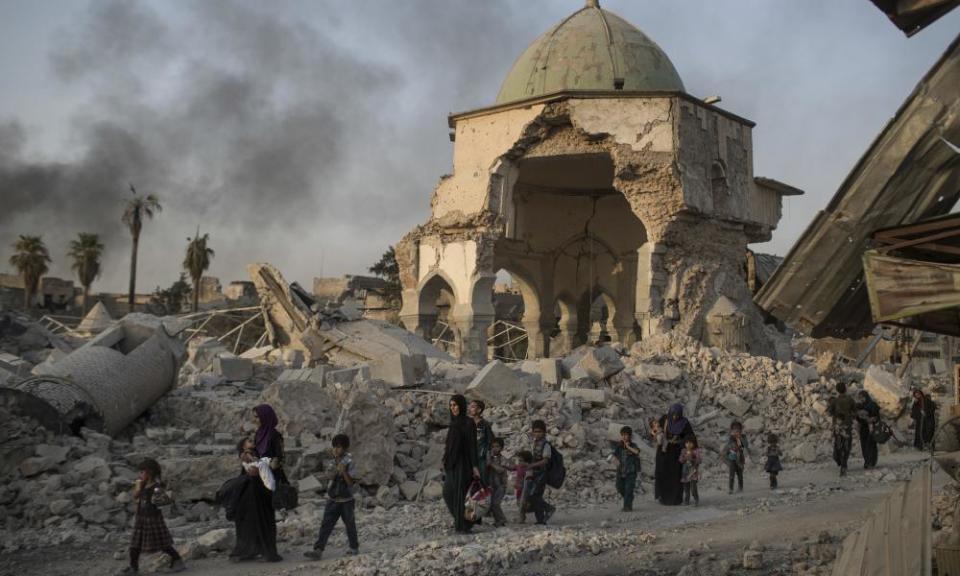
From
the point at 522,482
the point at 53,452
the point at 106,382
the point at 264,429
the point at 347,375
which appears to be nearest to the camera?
the point at 264,429

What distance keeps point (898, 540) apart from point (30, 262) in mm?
42866

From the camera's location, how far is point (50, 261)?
40500 millimetres

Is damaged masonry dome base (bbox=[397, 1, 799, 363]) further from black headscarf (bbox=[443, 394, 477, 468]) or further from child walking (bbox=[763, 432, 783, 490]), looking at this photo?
black headscarf (bbox=[443, 394, 477, 468])

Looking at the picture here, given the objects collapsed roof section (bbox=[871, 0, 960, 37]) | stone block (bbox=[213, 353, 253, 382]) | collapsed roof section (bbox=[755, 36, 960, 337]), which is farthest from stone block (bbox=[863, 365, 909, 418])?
collapsed roof section (bbox=[871, 0, 960, 37])

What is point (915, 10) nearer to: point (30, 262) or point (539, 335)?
point (539, 335)

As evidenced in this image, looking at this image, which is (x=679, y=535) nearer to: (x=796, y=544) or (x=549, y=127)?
(x=796, y=544)

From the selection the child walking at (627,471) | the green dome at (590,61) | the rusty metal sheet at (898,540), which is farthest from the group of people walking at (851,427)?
the green dome at (590,61)

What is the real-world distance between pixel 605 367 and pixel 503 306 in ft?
80.1

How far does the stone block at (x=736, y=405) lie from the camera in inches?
506

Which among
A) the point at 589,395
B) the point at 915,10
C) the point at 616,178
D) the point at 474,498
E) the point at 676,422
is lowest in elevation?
the point at 474,498

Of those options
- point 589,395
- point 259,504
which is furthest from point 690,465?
point 259,504

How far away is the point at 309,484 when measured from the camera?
838cm

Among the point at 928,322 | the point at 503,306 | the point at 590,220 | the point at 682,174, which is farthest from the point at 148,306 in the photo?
the point at 928,322

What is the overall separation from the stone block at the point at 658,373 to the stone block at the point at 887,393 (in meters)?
3.56
